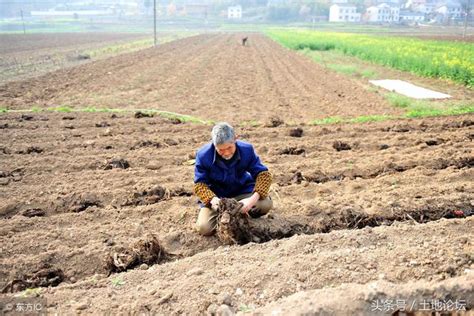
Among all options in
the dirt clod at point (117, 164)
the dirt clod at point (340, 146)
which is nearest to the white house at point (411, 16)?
the dirt clod at point (340, 146)

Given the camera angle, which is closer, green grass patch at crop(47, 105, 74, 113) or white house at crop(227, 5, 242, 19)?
green grass patch at crop(47, 105, 74, 113)

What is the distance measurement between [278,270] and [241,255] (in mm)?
573

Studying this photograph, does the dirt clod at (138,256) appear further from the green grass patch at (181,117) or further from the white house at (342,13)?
the white house at (342,13)

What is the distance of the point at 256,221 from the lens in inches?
198

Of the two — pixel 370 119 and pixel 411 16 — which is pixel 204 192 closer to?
pixel 370 119

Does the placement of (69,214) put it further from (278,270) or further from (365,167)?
(365,167)

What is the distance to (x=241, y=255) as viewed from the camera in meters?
4.18

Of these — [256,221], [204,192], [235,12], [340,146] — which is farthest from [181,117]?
[235,12]

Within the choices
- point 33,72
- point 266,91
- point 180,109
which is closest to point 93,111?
point 180,109

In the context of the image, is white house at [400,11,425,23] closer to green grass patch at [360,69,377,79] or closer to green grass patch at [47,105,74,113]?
green grass patch at [360,69,377,79]

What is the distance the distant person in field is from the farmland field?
295mm

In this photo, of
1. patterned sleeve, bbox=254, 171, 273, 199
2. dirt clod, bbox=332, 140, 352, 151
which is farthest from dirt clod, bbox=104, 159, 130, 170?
dirt clod, bbox=332, 140, 352, 151

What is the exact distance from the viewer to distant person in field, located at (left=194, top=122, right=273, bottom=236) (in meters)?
4.49

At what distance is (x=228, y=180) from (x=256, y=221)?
66 cm
